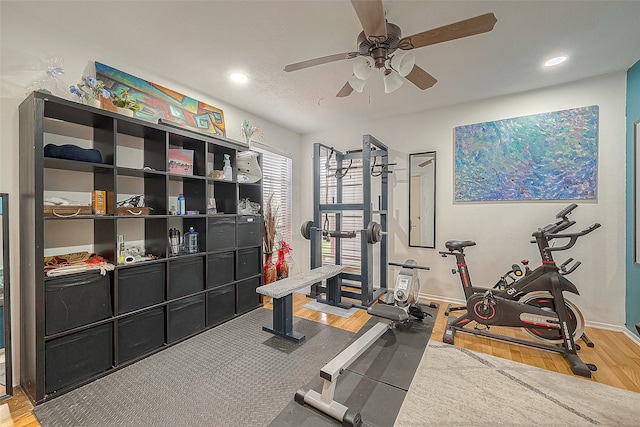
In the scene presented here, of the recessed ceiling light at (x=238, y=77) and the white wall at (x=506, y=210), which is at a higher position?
the recessed ceiling light at (x=238, y=77)

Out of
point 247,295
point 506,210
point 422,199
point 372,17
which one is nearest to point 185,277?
point 247,295

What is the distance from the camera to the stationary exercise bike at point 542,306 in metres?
2.38

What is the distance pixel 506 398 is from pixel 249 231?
2.95m

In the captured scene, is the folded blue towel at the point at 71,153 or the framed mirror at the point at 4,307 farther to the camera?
the folded blue towel at the point at 71,153

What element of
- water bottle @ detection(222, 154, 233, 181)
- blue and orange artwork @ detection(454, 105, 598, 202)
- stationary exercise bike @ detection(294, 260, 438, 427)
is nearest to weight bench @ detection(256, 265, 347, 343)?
stationary exercise bike @ detection(294, 260, 438, 427)

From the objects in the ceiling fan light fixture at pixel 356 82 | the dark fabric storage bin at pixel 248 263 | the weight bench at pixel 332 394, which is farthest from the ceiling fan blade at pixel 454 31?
the dark fabric storage bin at pixel 248 263

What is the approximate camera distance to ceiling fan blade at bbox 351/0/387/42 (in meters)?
1.31

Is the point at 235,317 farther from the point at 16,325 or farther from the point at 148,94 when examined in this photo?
the point at 148,94

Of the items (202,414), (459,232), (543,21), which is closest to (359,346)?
(202,414)

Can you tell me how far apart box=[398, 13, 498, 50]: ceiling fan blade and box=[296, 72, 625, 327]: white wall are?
2364 mm

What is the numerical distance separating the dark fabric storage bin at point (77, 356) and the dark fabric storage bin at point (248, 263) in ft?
4.52

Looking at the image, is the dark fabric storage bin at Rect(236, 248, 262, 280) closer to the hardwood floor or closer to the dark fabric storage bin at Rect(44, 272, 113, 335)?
the hardwood floor

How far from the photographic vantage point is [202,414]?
1728 mm

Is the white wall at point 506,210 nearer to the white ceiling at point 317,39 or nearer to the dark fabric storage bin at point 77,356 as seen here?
the white ceiling at point 317,39
